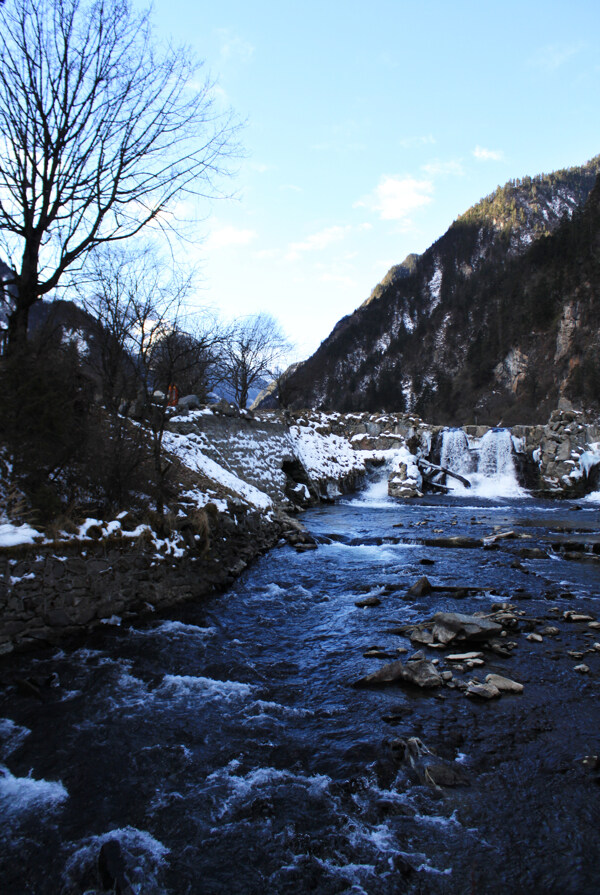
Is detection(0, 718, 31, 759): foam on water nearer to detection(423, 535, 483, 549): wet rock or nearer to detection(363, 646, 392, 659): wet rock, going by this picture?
detection(363, 646, 392, 659): wet rock

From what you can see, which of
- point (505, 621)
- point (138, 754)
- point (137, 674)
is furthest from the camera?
point (505, 621)

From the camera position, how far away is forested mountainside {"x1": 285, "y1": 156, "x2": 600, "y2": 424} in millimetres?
57781

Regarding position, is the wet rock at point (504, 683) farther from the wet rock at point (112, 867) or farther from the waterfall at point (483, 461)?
the waterfall at point (483, 461)

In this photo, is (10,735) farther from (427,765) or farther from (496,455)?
(496,455)

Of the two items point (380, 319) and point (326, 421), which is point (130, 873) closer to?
point (326, 421)

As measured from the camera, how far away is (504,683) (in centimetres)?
525

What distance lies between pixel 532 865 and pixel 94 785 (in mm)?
3468

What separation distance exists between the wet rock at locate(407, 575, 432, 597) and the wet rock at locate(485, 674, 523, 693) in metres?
3.30

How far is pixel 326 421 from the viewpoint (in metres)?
29.9

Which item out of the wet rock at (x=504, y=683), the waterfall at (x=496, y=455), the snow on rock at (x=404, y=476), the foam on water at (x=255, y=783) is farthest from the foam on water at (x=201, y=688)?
the waterfall at (x=496, y=455)

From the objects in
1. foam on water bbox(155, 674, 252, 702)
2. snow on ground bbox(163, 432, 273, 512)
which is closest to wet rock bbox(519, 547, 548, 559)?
snow on ground bbox(163, 432, 273, 512)

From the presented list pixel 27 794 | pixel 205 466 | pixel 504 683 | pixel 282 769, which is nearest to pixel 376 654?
pixel 504 683

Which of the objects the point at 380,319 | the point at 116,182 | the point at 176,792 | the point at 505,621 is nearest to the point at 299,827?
the point at 176,792

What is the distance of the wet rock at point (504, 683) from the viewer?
5176mm
